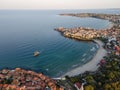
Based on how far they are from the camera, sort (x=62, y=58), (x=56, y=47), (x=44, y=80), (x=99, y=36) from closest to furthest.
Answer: (x=44, y=80)
(x=62, y=58)
(x=56, y=47)
(x=99, y=36)

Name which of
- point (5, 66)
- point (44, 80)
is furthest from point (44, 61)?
point (44, 80)

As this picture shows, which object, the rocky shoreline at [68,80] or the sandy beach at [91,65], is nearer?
the rocky shoreline at [68,80]

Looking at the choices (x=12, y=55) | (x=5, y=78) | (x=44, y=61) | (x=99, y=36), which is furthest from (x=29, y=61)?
(x=99, y=36)

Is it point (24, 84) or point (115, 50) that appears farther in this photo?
point (115, 50)

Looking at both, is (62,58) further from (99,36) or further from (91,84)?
(99,36)

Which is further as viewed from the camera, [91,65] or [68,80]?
[91,65]

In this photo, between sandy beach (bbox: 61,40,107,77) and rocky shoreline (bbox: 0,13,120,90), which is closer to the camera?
rocky shoreline (bbox: 0,13,120,90)

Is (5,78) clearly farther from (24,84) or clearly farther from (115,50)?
(115,50)

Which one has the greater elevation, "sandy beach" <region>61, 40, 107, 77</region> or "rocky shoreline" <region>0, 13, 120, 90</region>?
"rocky shoreline" <region>0, 13, 120, 90</region>

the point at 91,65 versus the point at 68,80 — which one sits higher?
the point at 68,80

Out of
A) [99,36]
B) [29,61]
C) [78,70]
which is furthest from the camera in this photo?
[99,36]

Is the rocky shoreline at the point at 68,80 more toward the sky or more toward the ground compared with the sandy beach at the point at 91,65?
more toward the sky
